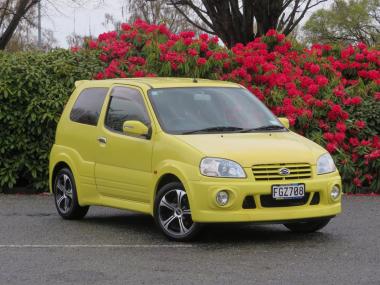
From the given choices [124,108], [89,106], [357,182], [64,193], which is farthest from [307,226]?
[357,182]

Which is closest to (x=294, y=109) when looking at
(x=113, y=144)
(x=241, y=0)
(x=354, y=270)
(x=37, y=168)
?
(x=37, y=168)

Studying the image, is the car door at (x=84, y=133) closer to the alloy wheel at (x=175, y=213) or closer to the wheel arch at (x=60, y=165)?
the wheel arch at (x=60, y=165)

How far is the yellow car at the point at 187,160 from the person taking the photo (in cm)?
910

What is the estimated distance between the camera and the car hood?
30.1 feet

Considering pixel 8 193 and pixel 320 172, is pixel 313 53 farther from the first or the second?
pixel 320 172

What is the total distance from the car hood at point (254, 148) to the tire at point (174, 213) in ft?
Answer: 1.57

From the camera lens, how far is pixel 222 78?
16953 millimetres

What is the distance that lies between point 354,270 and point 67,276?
2.28 meters

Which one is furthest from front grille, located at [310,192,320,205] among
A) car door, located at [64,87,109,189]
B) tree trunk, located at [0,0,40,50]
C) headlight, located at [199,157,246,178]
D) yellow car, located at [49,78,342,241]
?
tree trunk, located at [0,0,40,50]

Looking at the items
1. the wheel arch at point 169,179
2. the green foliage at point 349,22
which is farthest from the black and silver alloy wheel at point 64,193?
the green foliage at point 349,22

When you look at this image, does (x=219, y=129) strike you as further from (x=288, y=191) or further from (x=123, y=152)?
(x=288, y=191)

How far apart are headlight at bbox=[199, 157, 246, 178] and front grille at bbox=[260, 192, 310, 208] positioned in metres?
0.30

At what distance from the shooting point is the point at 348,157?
15.5 meters

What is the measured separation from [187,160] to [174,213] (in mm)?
549
